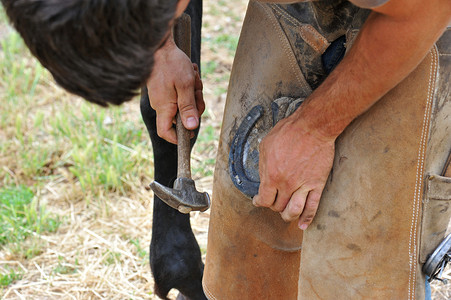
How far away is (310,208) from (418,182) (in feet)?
0.81

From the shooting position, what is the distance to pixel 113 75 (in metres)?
1.13

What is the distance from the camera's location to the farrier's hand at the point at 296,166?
129 centimetres

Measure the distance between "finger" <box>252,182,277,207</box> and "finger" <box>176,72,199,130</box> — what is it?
13.2 inches

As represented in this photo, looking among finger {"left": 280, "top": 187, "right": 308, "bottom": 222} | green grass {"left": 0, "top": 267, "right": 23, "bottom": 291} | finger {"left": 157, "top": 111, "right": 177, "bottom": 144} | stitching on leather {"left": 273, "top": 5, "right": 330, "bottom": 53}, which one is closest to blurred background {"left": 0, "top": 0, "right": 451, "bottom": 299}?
green grass {"left": 0, "top": 267, "right": 23, "bottom": 291}

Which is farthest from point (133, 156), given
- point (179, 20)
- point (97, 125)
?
point (179, 20)

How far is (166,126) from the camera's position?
1672 mm

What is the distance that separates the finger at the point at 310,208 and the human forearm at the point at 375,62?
145 mm

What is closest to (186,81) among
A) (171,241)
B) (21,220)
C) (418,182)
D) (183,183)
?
(183,183)

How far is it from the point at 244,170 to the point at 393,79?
0.51m

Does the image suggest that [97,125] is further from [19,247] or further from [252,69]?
[252,69]

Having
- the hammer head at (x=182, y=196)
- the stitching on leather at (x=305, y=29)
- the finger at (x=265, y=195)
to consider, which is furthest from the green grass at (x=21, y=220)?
the stitching on leather at (x=305, y=29)

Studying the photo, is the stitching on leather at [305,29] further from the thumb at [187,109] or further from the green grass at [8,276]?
the green grass at [8,276]

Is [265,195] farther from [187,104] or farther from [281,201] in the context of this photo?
[187,104]

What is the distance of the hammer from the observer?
57.4 inches
